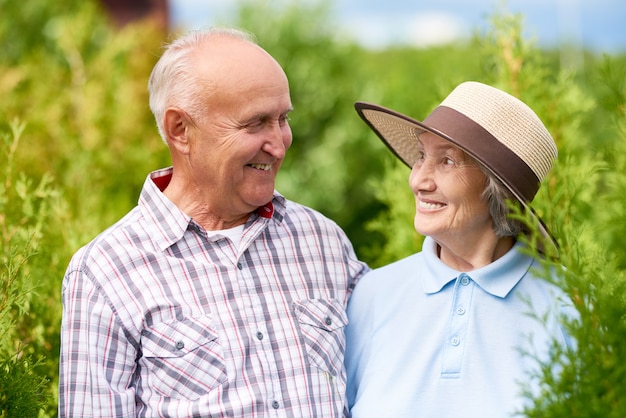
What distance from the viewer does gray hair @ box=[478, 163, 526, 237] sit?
2.49 meters

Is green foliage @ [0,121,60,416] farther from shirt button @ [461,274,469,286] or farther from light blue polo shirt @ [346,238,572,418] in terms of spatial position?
shirt button @ [461,274,469,286]

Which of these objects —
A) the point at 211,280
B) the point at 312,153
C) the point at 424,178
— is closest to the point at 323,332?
the point at 211,280

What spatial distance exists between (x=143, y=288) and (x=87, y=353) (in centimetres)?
26

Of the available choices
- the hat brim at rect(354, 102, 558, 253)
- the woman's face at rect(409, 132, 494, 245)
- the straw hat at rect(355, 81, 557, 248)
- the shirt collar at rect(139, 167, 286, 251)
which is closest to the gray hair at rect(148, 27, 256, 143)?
the shirt collar at rect(139, 167, 286, 251)

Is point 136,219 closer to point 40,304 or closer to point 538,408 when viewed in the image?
point 40,304

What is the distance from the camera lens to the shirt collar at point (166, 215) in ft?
8.66

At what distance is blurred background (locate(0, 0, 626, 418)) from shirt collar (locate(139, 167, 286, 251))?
44 centimetres

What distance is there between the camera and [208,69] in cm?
269

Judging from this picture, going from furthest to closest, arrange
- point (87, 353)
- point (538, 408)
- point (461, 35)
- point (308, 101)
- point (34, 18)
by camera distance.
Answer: point (461, 35)
point (34, 18)
point (308, 101)
point (87, 353)
point (538, 408)

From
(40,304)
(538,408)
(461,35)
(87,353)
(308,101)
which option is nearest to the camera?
(538,408)

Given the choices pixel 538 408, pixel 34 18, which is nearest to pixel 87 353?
pixel 538 408

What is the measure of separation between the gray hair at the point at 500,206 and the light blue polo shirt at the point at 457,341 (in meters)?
0.06

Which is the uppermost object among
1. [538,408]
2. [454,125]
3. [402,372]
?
[454,125]

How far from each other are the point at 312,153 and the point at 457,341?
7.66 meters
